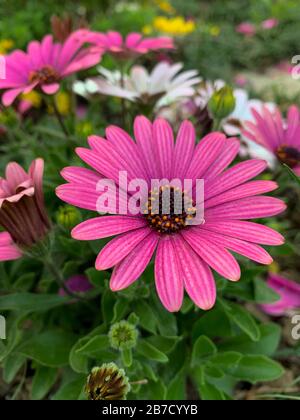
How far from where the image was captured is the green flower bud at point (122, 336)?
3.73 ft

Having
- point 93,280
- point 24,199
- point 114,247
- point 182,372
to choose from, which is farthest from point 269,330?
point 24,199

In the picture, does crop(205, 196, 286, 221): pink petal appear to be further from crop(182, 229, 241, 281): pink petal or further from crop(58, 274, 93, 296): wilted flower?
crop(58, 274, 93, 296): wilted flower

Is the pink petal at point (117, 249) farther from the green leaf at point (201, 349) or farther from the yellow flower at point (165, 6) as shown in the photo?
the yellow flower at point (165, 6)

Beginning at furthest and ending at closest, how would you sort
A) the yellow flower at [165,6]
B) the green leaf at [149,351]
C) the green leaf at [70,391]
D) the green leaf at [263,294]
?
1. the yellow flower at [165,6]
2. the green leaf at [263,294]
3. the green leaf at [70,391]
4. the green leaf at [149,351]

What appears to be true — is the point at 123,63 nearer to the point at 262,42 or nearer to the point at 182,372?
the point at 182,372

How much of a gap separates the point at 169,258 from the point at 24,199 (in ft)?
1.09

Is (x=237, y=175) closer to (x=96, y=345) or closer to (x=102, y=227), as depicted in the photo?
(x=102, y=227)

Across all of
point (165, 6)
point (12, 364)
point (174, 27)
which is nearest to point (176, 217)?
point (12, 364)

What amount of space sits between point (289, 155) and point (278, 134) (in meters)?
0.10

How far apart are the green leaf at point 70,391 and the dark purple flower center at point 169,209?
55 cm

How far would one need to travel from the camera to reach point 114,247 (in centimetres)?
93

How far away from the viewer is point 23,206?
1.00m

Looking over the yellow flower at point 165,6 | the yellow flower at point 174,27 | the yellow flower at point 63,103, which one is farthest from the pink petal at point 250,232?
the yellow flower at point 165,6

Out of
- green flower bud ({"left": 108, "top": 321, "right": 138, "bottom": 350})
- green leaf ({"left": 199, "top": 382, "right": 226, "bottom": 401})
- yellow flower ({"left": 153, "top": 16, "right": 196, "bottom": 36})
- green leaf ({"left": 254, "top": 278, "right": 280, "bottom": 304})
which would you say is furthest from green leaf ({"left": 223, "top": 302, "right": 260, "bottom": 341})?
yellow flower ({"left": 153, "top": 16, "right": 196, "bottom": 36})
